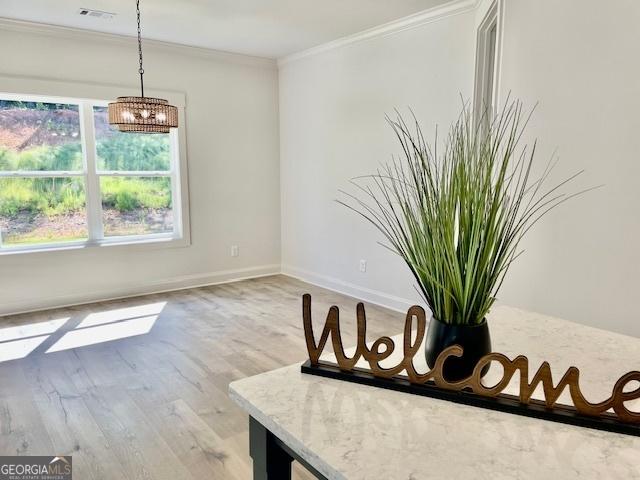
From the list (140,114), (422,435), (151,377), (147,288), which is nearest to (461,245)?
(422,435)

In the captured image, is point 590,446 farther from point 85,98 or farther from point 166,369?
point 85,98

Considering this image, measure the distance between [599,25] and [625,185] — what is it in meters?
0.66

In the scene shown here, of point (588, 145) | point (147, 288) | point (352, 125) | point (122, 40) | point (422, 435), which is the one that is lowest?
point (147, 288)

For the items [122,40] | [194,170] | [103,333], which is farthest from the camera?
[194,170]

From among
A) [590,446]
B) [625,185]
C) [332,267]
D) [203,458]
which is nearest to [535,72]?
[625,185]

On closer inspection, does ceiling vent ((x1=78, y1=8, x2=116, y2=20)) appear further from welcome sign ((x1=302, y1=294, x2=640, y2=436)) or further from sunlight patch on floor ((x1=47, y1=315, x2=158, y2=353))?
welcome sign ((x1=302, y1=294, x2=640, y2=436))

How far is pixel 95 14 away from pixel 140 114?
1.37 m

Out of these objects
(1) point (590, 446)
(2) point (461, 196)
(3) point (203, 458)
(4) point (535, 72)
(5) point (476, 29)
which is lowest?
(3) point (203, 458)

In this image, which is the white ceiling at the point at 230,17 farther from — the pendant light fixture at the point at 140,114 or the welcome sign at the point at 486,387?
the welcome sign at the point at 486,387

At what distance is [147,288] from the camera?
4.95 metres

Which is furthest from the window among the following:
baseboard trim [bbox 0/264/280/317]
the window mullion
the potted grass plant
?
the potted grass plant

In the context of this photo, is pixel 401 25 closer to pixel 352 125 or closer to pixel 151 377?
pixel 352 125

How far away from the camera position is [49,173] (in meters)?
4.37
